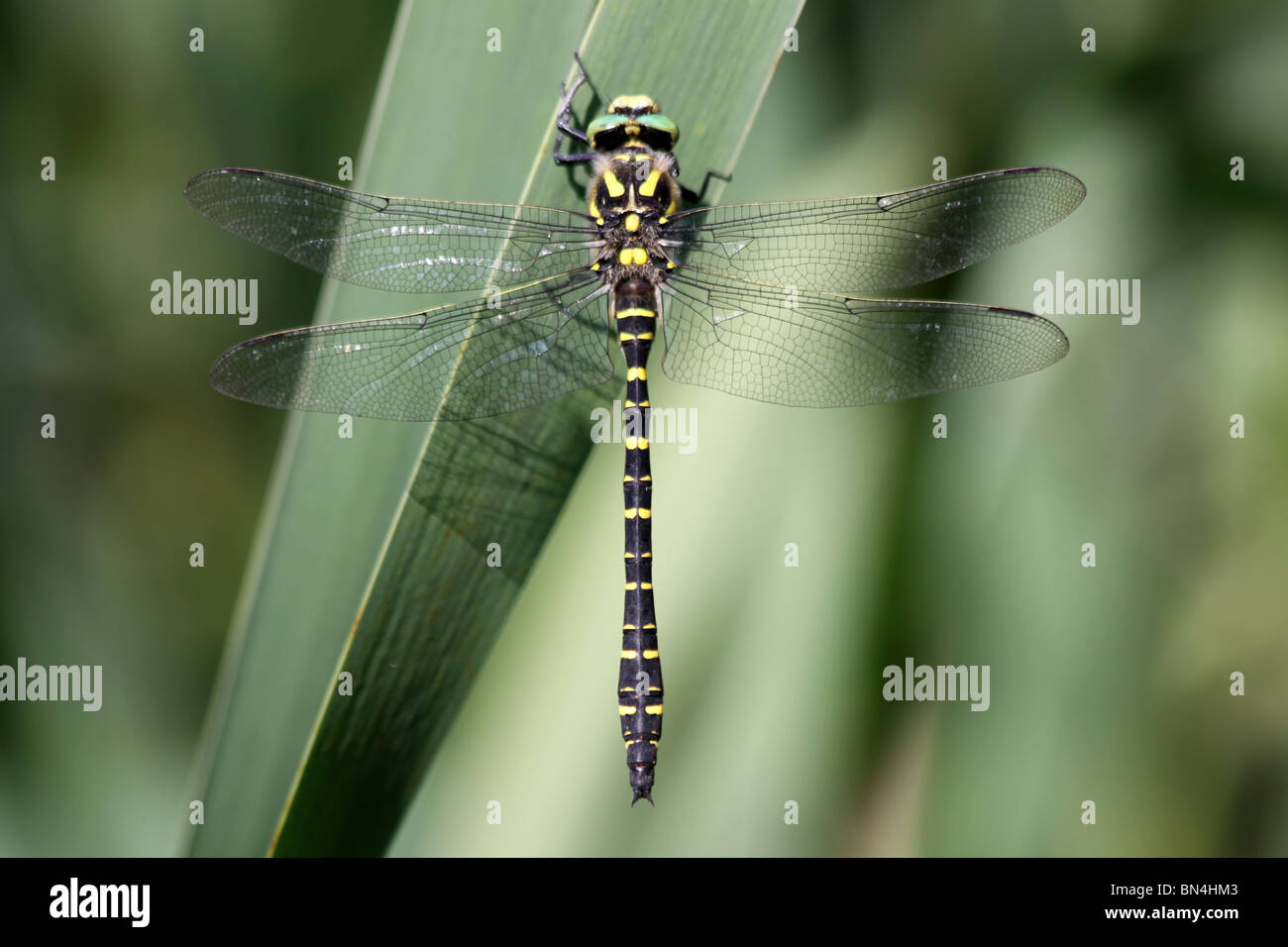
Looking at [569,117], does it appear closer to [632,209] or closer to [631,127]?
[631,127]

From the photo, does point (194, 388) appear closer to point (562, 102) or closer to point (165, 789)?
point (165, 789)

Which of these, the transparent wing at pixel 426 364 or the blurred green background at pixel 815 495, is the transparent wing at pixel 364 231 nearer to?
the transparent wing at pixel 426 364

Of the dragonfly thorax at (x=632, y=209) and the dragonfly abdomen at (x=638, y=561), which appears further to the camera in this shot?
the dragonfly thorax at (x=632, y=209)

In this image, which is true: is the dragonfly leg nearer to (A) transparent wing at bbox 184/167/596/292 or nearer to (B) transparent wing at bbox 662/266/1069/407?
(A) transparent wing at bbox 184/167/596/292

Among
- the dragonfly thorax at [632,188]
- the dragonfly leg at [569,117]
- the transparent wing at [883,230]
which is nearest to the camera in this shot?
the dragonfly leg at [569,117]

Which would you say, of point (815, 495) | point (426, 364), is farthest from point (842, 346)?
point (426, 364)

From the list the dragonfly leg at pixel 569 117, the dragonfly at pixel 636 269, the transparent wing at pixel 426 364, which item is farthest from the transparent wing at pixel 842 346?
the dragonfly leg at pixel 569 117
